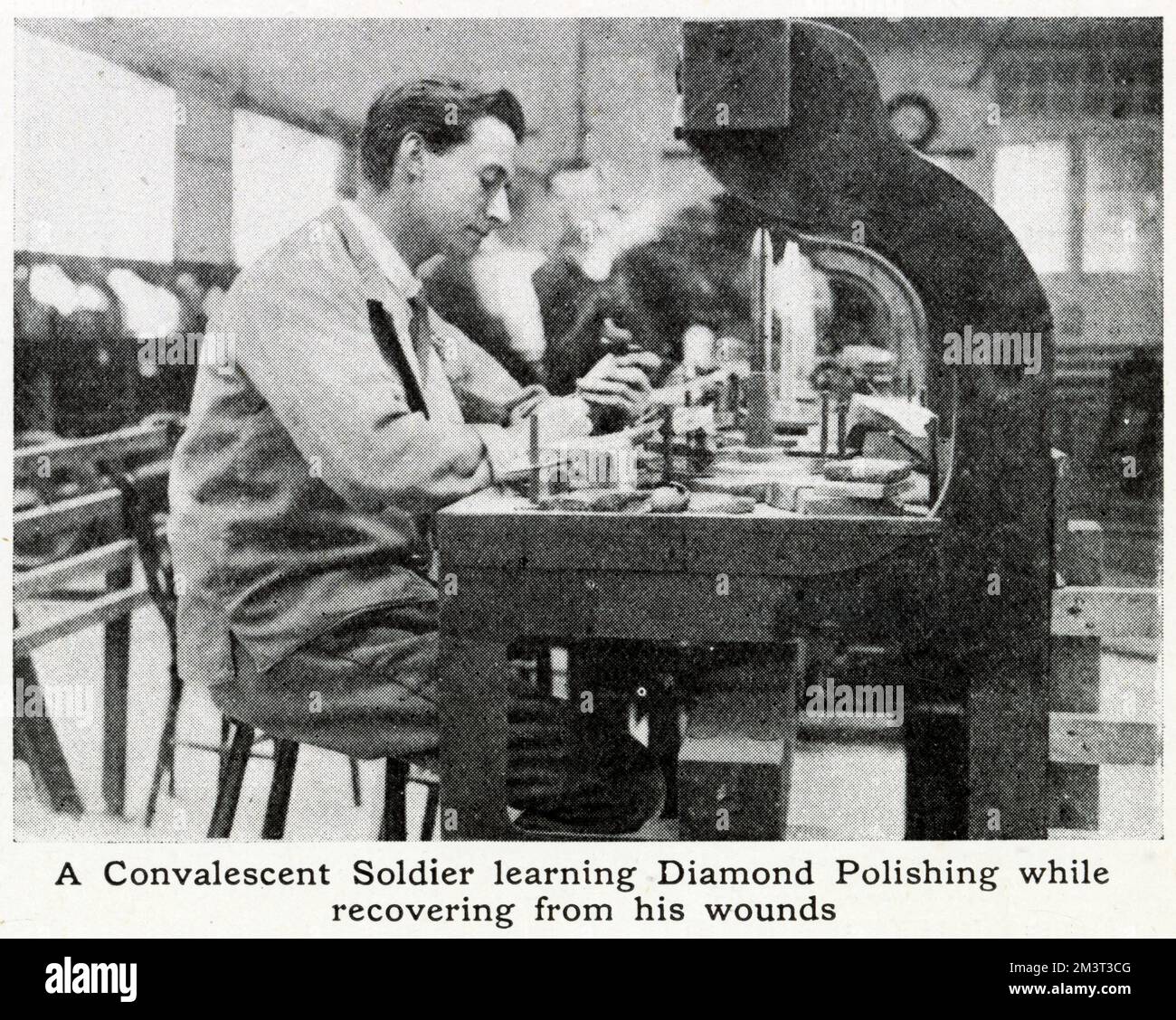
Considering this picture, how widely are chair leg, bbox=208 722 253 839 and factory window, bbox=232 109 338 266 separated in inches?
45.2

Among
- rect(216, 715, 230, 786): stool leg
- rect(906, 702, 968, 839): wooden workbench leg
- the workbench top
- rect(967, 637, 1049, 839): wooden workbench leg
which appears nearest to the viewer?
the workbench top

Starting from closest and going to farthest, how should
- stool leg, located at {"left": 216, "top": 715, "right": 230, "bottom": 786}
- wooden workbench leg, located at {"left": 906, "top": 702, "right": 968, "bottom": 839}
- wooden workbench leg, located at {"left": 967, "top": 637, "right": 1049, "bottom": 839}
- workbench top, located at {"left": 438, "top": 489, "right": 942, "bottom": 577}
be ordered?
workbench top, located at {"left": 438, "top": 489, "right": 942, "bottom": 577} < wooden workbench leg, located at {"left": 967, "top": 637, "right": 1049, "bottom": 839} < wooden workbench leg, located at {"left": 906, "top": 702, "right": 968, "bottom": 839} < stool leg, located at {"left": 216, "top": 715, "right": 230, "bottom": 786}

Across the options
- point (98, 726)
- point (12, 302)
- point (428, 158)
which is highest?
point (428, 158)

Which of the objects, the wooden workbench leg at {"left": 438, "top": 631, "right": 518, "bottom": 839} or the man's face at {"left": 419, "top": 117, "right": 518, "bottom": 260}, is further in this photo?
the man's face at {"left": 419, "top": 117, "right": 518, "bottom": 260}

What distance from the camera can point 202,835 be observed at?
3301mm

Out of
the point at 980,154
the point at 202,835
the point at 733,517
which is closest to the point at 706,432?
the point at 733,517

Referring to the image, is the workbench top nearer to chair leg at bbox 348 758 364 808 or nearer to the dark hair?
chair leg at bbox 348 758 364 808

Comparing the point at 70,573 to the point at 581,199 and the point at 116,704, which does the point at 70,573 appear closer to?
the point at 116,704

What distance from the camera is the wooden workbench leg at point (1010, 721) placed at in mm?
3115

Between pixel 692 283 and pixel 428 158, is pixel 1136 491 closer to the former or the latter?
pixel 692 283

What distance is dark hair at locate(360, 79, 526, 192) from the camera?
3.25m

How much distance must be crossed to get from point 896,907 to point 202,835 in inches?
66.4

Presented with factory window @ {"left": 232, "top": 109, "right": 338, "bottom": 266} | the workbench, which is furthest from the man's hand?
factory window @ {"left": 232, "top": 109, "right": 338, "bottom": 266}

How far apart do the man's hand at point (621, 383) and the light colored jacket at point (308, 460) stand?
6 centimetres
